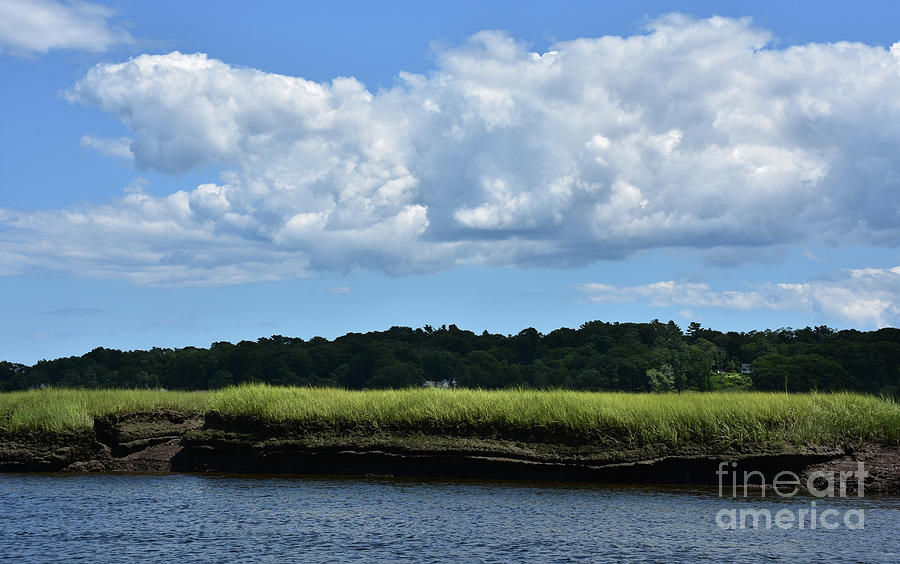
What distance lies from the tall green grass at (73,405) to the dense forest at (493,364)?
2362 inches

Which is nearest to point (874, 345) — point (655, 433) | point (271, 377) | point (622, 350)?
point (622, 350)

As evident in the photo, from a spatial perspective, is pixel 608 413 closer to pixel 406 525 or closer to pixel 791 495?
pixel 791 495

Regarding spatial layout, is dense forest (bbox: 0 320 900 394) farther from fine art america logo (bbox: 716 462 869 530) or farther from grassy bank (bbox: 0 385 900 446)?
fine art america logo (bbox: 716 462 869 530)

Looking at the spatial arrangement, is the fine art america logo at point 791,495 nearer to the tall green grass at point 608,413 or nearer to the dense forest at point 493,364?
the tall green grass at point 608,413

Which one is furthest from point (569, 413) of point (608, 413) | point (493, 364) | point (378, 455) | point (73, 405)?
point (493, 364)

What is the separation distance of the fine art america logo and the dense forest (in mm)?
66504

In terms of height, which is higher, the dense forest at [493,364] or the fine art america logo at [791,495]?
the dense forest at [493,364]

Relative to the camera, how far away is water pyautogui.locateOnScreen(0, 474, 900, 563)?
1605cm

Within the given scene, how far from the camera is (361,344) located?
112562mm

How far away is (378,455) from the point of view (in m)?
26.9

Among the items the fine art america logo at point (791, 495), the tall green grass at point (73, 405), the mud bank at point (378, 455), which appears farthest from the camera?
the tall green grass at point (73, 405)

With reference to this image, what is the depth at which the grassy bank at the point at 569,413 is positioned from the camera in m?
25.0

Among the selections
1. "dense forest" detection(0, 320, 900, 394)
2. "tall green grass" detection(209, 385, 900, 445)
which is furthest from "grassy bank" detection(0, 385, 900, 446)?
"dense forest" detection(0, 320, 900, 394)

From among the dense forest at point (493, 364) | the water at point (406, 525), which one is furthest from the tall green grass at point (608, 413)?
the dense forest at point (493, 364)
